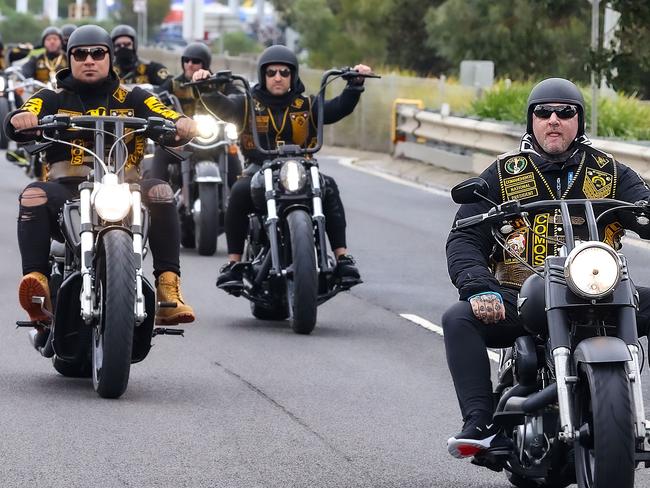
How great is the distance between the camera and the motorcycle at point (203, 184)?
16.9 meters

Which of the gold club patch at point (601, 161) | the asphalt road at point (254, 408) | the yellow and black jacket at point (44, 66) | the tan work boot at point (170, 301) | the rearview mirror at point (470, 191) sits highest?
the gold club patch at point (601, 161)

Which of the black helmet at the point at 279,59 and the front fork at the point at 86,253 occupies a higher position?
the black helmet at the point at 279,59

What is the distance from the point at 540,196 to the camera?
746cm

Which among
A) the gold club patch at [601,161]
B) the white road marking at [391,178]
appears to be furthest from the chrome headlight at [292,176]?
the white road marking at [391,178]

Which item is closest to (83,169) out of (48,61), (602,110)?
(48,61)

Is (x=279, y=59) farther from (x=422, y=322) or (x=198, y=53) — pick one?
(x=198, y=53)

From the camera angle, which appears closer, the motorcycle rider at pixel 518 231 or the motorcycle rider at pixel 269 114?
the motorcycle rider at pixel 518 231

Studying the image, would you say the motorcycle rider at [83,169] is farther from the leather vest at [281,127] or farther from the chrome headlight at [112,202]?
the leather vest at [281,127]

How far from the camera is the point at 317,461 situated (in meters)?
8.12

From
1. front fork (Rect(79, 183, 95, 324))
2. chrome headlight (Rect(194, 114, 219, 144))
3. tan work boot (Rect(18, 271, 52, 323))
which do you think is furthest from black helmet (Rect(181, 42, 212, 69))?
front fork (Rect(79, 183, 95, 324))

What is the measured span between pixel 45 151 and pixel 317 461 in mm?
2862

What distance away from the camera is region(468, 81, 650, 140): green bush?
2377cm

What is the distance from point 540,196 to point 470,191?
1.76ft

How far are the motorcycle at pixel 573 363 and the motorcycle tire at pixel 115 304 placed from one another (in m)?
2.25
